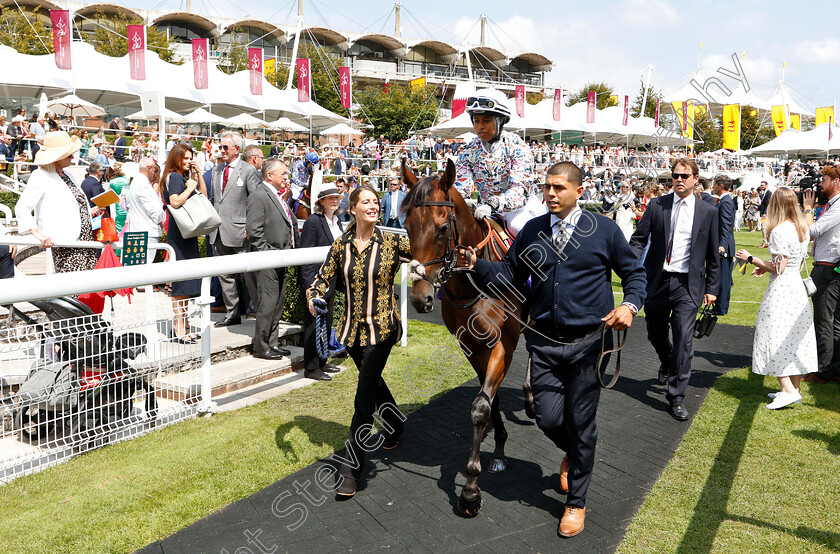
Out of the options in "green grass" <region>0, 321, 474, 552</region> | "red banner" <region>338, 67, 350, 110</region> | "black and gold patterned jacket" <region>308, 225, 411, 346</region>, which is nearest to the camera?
"green grass" <region>0, 321, 474, 552</region>

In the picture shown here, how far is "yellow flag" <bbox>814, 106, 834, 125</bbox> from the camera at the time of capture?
1903 inches

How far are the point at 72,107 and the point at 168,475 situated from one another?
22.9m

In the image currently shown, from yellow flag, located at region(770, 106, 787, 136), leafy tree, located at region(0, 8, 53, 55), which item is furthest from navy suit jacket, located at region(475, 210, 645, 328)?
yellow flag, located at region(770, 106, 787, 136)

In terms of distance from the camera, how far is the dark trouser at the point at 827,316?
257 inches

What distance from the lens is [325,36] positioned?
210 feet

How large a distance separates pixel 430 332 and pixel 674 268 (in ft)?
12.1

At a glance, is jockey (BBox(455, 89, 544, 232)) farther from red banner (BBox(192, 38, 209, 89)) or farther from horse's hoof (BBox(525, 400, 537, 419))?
red banner (BBox(192, 38, 209, 89))

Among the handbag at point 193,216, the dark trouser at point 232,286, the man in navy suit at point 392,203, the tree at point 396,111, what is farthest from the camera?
the tree at point 396,111

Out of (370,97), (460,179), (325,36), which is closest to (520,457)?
(460,179)

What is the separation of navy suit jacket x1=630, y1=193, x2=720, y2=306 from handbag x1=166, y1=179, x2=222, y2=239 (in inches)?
171

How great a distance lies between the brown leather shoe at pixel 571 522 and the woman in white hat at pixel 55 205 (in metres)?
4.57

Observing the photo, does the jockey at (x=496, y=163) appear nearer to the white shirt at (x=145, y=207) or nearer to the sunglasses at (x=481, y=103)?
the sunglasses at (x=481, y=103)

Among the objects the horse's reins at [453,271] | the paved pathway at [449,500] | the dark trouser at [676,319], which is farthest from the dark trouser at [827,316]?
the horse's reins at [453,271]

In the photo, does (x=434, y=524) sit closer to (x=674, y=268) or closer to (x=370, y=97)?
(x=674, y=268)
